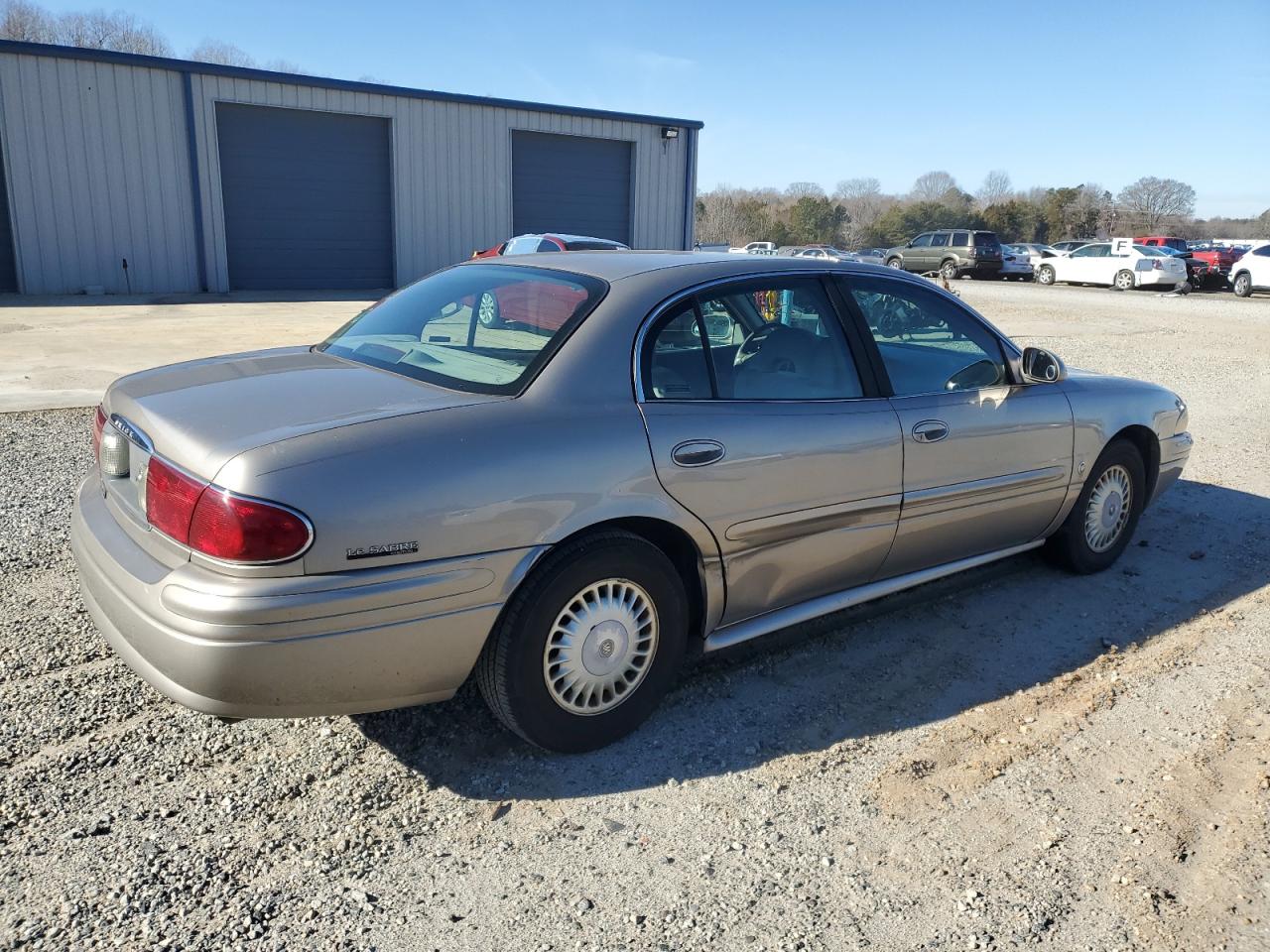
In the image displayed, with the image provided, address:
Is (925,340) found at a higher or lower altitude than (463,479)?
higher

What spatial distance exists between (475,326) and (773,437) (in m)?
1.13

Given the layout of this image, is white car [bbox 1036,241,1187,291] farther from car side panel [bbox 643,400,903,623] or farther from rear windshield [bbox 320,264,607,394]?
rear windshield [bbox 320,264,607,394]

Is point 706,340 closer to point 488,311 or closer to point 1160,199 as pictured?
point 488,311

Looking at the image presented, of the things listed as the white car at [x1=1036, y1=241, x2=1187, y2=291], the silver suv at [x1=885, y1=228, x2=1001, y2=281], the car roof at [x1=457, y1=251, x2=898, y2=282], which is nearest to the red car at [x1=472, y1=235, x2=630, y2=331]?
the car roof at [x1=457, y1=251, x2=898, y2=282]

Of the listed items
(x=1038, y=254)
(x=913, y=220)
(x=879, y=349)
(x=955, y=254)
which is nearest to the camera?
(x=879, y=349)

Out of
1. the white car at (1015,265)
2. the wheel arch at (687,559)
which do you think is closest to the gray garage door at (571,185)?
Result: the white car at (1015,265)

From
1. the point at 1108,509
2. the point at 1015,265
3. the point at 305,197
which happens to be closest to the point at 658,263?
the point at 1108,509

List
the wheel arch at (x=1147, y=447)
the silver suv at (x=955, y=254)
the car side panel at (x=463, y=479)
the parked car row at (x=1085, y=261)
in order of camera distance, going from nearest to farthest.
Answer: the car side panel at (x=463, y=479), the wheel arch at (x=1147, y=447), the parked car row at (x=1085, y=261), the silver suv at (x=955, y=254)

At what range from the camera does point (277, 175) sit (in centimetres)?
2172

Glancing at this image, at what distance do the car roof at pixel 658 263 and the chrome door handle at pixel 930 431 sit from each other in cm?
65

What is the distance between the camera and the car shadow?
3166 mm

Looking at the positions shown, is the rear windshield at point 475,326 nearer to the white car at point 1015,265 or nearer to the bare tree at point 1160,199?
the white car at point 1015,265

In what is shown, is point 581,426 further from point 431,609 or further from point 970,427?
point 970,427

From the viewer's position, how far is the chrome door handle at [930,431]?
12.8 ft
